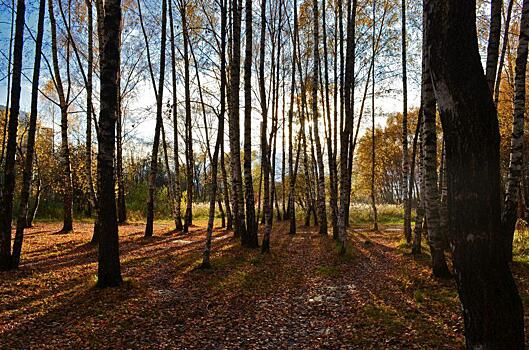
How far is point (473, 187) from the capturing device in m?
2.99

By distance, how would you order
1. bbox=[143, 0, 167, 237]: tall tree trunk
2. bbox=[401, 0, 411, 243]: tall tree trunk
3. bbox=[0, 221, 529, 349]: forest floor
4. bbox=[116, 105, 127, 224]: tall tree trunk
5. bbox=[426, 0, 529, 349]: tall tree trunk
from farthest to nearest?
bbox=[116, 105, 127, 224]: tall tree trunk, bbox=[143, 0, 167, 237]: tall tree trunk, bbox=[401, 0, 411, 243]: tall tree trunk, bbox=[0, 221, 529, 349]: forest floor, bbox=[426, 0, 529, 349]: tall tree trunk

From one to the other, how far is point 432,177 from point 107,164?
703 cm

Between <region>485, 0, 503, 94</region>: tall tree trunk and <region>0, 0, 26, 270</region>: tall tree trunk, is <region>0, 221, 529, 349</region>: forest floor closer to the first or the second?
<region>0, 0, 26, 270</region>: tall tree trunk

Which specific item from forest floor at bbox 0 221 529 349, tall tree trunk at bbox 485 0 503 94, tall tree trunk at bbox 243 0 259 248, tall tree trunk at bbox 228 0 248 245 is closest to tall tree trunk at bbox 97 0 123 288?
forest floor at bbox 0 221 529 349

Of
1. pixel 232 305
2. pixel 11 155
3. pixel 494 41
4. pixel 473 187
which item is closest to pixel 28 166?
pixel 11 155

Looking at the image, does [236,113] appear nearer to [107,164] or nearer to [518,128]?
[107,164]

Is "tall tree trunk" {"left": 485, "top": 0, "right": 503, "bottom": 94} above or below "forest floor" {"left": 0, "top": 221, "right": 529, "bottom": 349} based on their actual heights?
above

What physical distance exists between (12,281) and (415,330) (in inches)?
312

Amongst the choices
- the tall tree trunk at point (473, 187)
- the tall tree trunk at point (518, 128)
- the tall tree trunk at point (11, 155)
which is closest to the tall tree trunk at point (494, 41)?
the tall tree trunk at point (518, 128)

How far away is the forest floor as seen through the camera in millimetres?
5023

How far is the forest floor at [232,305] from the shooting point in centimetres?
502

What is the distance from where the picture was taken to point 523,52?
7.80 metres

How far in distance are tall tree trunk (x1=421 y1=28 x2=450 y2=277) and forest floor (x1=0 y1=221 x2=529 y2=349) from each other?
0.47 metres

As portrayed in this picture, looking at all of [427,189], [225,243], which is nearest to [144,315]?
[427,189]
